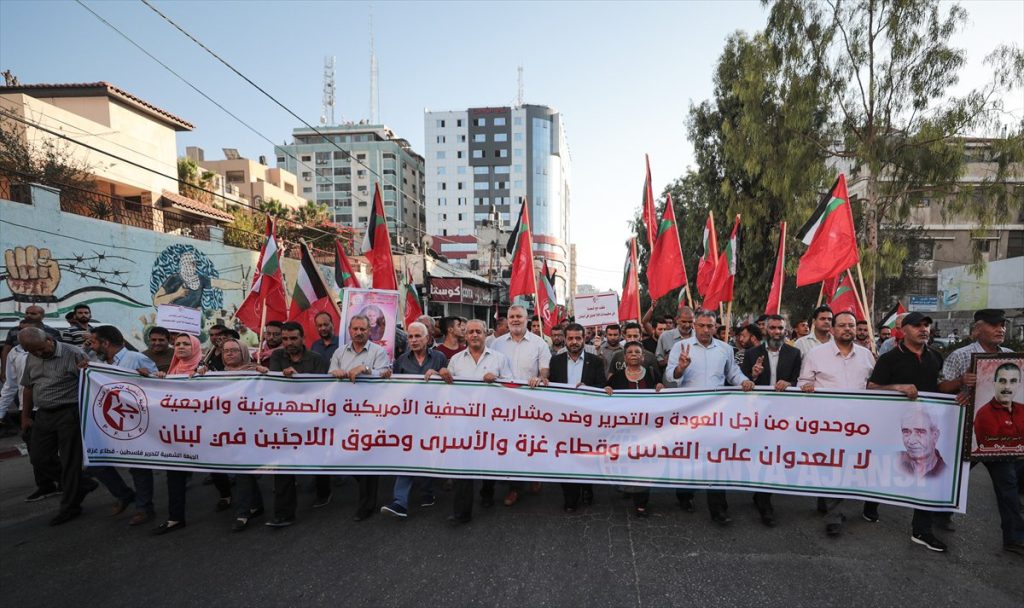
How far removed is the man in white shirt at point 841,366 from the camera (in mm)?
4273

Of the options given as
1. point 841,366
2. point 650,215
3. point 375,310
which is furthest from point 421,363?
point 650,215

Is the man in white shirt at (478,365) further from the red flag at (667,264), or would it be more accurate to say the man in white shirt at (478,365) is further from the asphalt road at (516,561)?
the red flag at (667,264)

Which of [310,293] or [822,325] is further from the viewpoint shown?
[310,293]

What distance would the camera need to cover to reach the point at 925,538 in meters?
3.80

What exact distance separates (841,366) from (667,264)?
421cm

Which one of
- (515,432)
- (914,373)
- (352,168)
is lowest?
(515,432)

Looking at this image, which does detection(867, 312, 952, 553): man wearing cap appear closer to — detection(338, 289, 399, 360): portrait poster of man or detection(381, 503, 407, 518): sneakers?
detection(381, 503, 407, 518): sneakers

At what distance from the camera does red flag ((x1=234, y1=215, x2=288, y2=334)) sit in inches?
277

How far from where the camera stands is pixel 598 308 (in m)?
8.16

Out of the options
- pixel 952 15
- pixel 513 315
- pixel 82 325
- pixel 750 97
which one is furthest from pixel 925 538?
pixel 952 15

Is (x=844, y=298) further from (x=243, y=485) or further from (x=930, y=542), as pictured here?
(x=243, y=485)

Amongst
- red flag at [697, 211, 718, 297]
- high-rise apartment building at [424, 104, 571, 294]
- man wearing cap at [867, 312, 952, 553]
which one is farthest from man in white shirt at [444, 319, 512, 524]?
high-rise apartment building at [424, 104, 571, 294]

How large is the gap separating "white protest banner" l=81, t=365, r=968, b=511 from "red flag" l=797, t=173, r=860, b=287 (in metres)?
2.68

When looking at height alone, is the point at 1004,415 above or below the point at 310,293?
below
